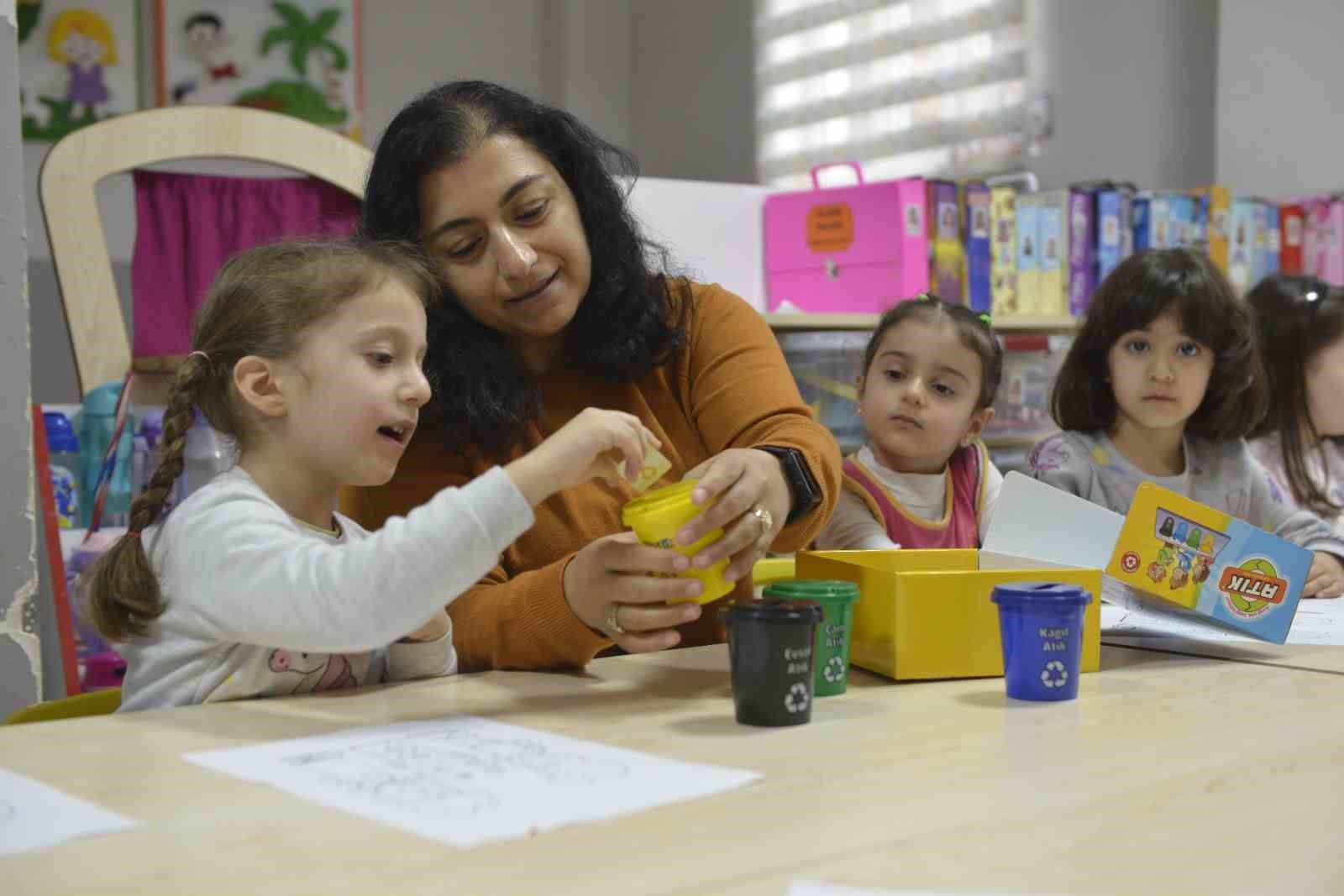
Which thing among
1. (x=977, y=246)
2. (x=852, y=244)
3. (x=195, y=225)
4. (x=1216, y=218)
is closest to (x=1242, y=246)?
(x=1216, y=218)

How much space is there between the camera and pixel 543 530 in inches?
61.6

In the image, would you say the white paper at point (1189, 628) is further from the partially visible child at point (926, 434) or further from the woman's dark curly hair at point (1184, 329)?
the woman's dark curly hair at point (1184, 329)

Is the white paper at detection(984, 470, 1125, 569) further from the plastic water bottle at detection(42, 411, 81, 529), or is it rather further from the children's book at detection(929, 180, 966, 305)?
the children's book at detection(929, 180, 966, 305)

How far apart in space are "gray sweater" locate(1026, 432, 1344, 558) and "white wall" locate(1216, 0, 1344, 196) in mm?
2421

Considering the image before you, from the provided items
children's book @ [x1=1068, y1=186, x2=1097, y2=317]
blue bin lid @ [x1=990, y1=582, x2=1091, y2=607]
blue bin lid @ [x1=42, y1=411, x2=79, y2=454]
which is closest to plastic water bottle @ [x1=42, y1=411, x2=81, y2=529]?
blue bin lid @ [x1=42, y1=411, x2=79, y2=454]

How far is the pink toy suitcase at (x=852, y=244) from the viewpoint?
3402 millimetres

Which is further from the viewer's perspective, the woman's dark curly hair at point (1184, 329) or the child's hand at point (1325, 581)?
the woman's dark curly hair at point (1184, 329)

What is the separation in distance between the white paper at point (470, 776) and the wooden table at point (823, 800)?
0.06 ft

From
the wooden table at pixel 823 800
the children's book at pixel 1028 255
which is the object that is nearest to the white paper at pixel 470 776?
the wooden table at pixel 823 800

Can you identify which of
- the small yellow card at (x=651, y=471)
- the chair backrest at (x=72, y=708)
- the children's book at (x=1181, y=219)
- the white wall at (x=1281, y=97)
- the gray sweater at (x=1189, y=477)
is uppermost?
the white wall at (x=1281, y=97)

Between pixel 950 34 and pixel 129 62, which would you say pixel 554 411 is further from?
pixel 129 62

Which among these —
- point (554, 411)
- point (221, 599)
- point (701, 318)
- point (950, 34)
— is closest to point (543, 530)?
point (554, 411)

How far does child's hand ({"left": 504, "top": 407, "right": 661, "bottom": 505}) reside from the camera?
1.04 m

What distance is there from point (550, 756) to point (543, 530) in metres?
0.65
